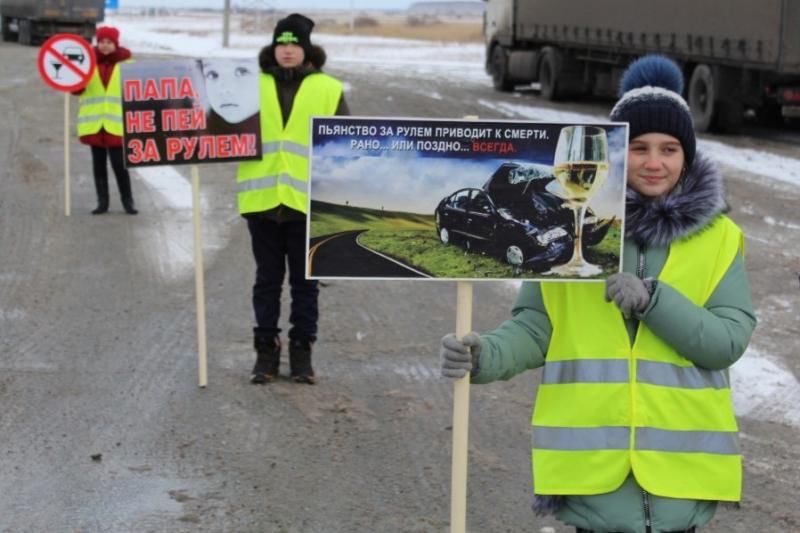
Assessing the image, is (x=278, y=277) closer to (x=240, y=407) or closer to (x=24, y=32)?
(x=240, y=407)

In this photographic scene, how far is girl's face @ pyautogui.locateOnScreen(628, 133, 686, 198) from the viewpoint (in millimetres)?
3518

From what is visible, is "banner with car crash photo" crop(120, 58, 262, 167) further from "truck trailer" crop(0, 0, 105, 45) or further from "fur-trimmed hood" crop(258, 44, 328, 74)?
"truck trailer" crop(0, 0, 105, 45)

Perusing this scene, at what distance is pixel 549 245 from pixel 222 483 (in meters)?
2.64

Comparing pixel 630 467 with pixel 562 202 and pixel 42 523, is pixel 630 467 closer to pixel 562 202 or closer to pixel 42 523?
pixel 562 202

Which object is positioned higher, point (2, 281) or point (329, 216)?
point (329, 216)

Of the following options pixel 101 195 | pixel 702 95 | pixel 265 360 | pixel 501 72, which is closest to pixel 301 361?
pixel 265 360

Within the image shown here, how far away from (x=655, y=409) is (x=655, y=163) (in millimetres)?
614

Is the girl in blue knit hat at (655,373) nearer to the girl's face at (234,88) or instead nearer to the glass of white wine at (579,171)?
the glass of white wine at (579,171)

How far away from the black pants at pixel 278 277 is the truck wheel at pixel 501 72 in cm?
2552

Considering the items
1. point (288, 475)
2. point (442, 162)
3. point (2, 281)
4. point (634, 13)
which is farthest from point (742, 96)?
point (442, 162)

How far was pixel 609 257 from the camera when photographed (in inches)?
140

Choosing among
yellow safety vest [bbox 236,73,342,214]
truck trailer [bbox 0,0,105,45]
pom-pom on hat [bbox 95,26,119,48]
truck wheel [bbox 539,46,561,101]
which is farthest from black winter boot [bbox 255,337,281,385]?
truck trailer [bbox 0,0,105,45]

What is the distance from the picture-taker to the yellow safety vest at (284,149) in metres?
7.22

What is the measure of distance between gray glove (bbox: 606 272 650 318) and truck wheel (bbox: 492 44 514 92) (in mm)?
29424
